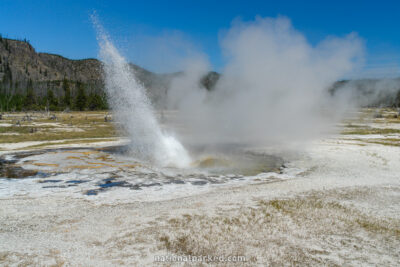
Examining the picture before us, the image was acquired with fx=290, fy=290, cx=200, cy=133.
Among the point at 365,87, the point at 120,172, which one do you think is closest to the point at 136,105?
the point at 120,172

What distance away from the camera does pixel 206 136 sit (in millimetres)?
27797

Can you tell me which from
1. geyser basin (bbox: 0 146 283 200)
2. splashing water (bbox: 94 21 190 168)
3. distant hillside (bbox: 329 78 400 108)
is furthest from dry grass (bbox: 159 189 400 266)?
distant hillside (bbox: 329 78 400 108)

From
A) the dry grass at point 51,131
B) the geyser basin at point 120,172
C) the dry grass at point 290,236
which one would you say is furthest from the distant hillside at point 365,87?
the dry grass at point 51,131

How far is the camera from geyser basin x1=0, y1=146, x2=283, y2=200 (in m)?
11.3

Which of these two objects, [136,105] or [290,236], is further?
[136,105]

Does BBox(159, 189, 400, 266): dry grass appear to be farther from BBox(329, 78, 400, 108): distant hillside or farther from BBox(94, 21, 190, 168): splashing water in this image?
BBox(329, 78, 400, 108): distant hillside

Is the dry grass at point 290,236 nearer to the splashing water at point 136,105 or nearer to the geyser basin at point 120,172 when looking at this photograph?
the geyser basin at point 120,172

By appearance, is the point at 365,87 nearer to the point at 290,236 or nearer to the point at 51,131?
the point at 290,236

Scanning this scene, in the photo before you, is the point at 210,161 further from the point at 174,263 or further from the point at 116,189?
the point at 174,263

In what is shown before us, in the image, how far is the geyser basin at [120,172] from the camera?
37.1 ft

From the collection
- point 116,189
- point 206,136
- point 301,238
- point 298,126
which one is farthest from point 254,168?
point 298,126

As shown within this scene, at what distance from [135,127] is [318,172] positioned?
40.7 ft

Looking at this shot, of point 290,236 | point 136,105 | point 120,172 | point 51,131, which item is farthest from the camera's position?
point 51,131

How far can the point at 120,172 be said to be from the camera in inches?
533
